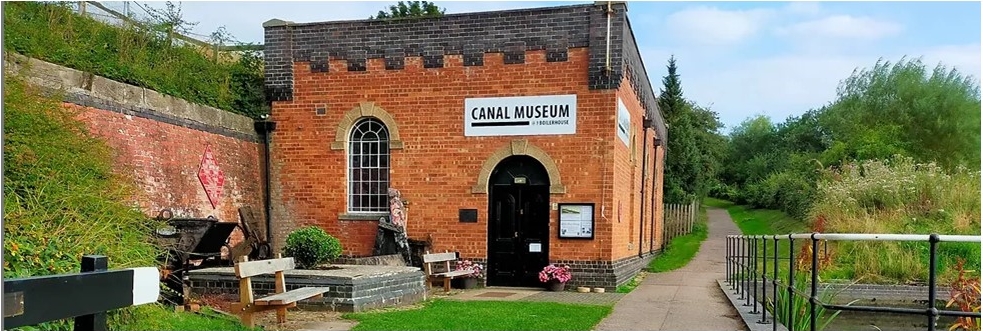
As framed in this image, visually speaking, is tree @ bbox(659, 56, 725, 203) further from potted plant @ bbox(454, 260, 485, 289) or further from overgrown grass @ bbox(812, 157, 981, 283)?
potted plant @ bbox(454, 260, 485, 289)

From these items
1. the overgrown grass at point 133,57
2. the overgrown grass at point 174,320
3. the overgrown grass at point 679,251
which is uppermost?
the overgrown grass at point 133,57

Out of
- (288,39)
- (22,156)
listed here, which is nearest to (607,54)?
(288,39)

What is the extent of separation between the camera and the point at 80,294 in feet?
5.49

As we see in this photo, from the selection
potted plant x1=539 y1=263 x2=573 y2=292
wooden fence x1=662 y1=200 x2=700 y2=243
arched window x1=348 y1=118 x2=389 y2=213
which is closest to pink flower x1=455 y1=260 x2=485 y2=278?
potted plant x1=539 y1=263 x2=573 y2=292

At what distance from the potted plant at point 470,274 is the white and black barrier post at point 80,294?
11.4 meters

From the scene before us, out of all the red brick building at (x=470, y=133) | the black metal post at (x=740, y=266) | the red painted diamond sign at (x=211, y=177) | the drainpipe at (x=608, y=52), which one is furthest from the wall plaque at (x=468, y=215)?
the black metal post at (x=740, y=266)

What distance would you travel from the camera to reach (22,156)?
670 cm

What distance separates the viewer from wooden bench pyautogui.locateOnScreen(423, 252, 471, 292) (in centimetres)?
1266

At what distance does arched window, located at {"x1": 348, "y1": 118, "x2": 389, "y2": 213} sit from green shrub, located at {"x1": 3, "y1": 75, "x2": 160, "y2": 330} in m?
6.29

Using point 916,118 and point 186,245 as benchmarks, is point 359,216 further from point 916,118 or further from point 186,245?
point 916,118

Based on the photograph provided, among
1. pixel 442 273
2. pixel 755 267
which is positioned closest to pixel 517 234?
pixel 442 273

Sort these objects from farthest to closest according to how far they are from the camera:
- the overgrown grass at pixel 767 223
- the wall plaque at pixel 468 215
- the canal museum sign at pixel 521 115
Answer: the overgrown grass at pixel 767 223, the wall plaque at pixel 468 215, the canal museum sign at pixel 521 115

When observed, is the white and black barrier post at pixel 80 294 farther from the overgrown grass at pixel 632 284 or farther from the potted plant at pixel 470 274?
the overgrown grass at pixel 632 284

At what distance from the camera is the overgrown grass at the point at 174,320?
19.4 feet
